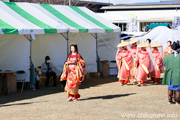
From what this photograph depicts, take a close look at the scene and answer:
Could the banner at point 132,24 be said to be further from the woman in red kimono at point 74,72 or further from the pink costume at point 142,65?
the woman in red kimono at point 74,72

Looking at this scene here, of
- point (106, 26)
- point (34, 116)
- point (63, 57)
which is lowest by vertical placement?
point (34, 116)

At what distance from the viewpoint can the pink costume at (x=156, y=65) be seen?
1561 centimetres

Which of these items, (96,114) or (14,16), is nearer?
(96,114)

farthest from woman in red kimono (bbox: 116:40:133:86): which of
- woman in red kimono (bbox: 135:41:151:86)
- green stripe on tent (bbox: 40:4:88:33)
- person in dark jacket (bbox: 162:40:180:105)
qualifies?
person in dark jacket (bbox: 162:40:180:105)

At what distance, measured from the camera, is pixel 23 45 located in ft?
46.1

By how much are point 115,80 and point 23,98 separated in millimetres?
5567

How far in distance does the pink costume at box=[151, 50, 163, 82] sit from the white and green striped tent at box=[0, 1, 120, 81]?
2270mm

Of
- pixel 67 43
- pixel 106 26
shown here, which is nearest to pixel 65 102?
pixel 67 43

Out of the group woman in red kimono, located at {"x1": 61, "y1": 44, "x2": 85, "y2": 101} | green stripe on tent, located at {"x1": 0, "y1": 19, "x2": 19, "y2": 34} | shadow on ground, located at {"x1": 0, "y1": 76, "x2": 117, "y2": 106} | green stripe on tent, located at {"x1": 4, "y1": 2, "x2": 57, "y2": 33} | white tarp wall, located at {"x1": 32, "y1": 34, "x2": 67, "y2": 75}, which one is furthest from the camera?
white tarp wall, located at {"x1": 32, "y1": 34, "x2": 67, "y2": 75}

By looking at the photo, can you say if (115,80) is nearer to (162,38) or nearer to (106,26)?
(106,26)

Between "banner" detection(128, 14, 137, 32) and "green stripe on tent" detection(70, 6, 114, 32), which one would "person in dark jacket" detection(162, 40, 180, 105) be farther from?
"banner" detection(128, 14, 137, 32)

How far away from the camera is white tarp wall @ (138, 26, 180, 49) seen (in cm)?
2262

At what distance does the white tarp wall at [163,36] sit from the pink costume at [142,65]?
7.69 m

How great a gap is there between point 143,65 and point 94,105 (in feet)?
15.6
